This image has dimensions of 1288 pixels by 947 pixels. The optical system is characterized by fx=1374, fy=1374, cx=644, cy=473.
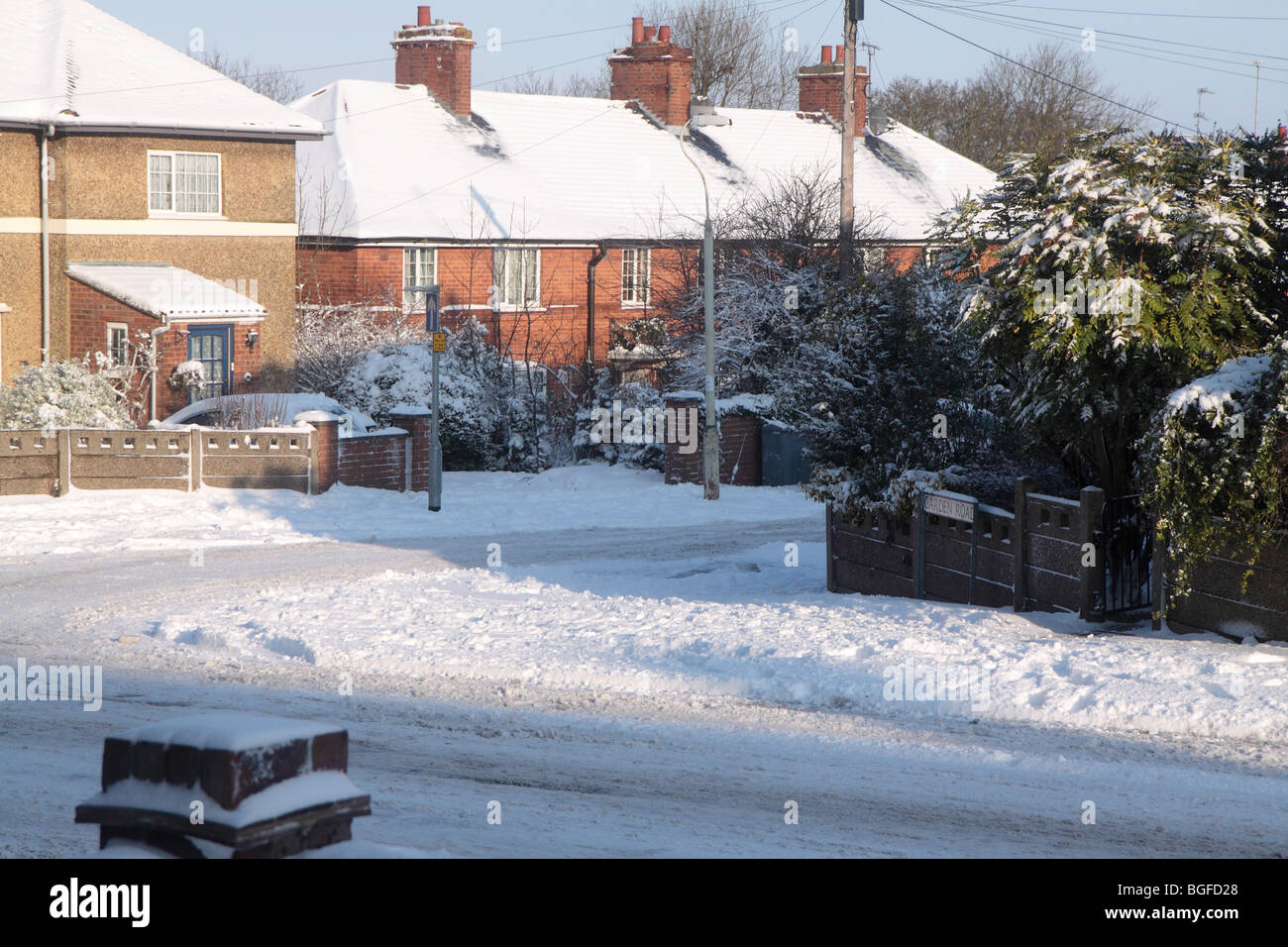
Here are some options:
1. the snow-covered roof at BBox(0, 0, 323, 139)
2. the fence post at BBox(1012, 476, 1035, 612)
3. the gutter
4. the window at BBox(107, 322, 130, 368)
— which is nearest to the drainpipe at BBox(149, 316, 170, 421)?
the window at BBox(107, 322, 130, 368)

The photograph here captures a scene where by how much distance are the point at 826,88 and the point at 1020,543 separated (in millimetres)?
37309

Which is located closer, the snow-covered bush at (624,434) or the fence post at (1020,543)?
the fence post at (1020,543)

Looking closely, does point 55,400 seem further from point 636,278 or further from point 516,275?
point 636,278

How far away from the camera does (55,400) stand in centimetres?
2131

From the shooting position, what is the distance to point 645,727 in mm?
8805

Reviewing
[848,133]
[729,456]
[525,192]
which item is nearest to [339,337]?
[525,192]

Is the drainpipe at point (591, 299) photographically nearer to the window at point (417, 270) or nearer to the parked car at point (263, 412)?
the window at point (417, 270)

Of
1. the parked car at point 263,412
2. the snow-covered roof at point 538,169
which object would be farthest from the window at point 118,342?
the snow-covered roof at point 538,169

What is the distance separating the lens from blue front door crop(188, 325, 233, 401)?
2639cm

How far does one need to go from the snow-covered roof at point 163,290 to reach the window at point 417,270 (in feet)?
20.4

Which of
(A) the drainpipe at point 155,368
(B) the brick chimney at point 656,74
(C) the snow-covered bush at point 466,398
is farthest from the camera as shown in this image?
(B) the brick chimney at point 656,74

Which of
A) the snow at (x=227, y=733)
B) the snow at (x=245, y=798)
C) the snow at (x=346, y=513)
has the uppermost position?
the snow at (x=227, y=733)

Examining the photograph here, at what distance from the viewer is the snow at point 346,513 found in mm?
17984
